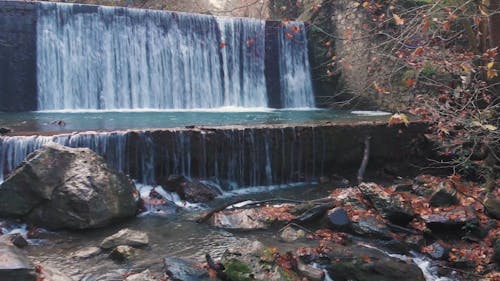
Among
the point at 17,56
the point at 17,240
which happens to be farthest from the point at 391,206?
the point at 17,56

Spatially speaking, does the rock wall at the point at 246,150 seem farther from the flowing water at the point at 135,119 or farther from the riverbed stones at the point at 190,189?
the flowing water at the point at 135,119

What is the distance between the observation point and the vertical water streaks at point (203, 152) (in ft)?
25.5

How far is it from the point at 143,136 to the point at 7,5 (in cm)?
804

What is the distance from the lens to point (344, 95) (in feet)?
51.4

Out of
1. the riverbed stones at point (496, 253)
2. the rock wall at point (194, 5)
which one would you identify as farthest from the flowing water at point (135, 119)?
the rock wall at point (194, 5)

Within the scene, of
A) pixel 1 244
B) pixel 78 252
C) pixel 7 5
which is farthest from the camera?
pixel 7 5

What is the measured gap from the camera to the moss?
4715 mm

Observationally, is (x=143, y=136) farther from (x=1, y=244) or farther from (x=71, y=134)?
(x=1, y=244)

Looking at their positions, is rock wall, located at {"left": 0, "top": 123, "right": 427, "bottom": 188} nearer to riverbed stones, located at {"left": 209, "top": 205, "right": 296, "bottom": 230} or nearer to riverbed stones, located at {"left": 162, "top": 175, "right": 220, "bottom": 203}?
riverbed stones, located at {"left": 162, "top": 175, "right": 220, "bottom": 203}

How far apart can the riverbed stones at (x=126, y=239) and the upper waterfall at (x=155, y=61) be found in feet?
28.7

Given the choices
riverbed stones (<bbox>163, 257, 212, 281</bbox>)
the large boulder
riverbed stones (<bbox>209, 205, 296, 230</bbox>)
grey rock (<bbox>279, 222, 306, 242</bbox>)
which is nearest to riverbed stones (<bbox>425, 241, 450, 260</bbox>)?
grey rock (<bbox>279, 222, 306, 242</bbox>)

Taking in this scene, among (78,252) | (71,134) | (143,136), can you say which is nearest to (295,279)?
(78,252)

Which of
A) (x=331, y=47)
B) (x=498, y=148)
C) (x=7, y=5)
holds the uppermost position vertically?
(x=7, y=5)

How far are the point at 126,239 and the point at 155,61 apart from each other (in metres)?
9.95
